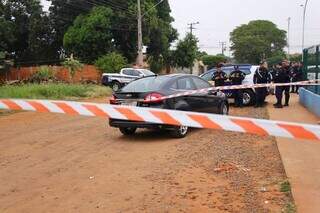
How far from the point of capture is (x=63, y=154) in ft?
32.1

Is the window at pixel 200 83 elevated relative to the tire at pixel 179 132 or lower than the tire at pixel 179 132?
elevated

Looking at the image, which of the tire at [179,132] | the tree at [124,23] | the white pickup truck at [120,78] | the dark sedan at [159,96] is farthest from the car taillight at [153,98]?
the tree at [124,23]

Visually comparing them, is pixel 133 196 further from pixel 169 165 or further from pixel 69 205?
pixel 169 165

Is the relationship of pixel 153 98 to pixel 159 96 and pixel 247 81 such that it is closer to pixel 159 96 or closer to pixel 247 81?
pixel 159 96

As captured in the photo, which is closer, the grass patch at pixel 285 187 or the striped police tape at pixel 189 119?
the striped police tape at pixel 189 119

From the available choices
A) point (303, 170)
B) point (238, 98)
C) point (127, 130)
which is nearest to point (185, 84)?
point (127, 130)

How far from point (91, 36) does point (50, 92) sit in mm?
19585

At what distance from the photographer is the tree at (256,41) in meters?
101

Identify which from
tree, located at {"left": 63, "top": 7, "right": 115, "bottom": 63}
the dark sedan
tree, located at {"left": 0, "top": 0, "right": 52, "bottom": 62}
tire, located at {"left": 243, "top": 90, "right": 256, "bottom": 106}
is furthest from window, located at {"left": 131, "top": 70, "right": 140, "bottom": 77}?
the dark sedan

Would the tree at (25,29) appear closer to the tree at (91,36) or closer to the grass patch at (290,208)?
the tree at (91,36)

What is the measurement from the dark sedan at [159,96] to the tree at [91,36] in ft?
106

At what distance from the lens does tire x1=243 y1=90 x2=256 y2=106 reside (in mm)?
18578

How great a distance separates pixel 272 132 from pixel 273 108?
12941 mm

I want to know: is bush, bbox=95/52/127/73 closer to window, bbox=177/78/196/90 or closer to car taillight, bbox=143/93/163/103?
window, bbox=177/78/196/90
